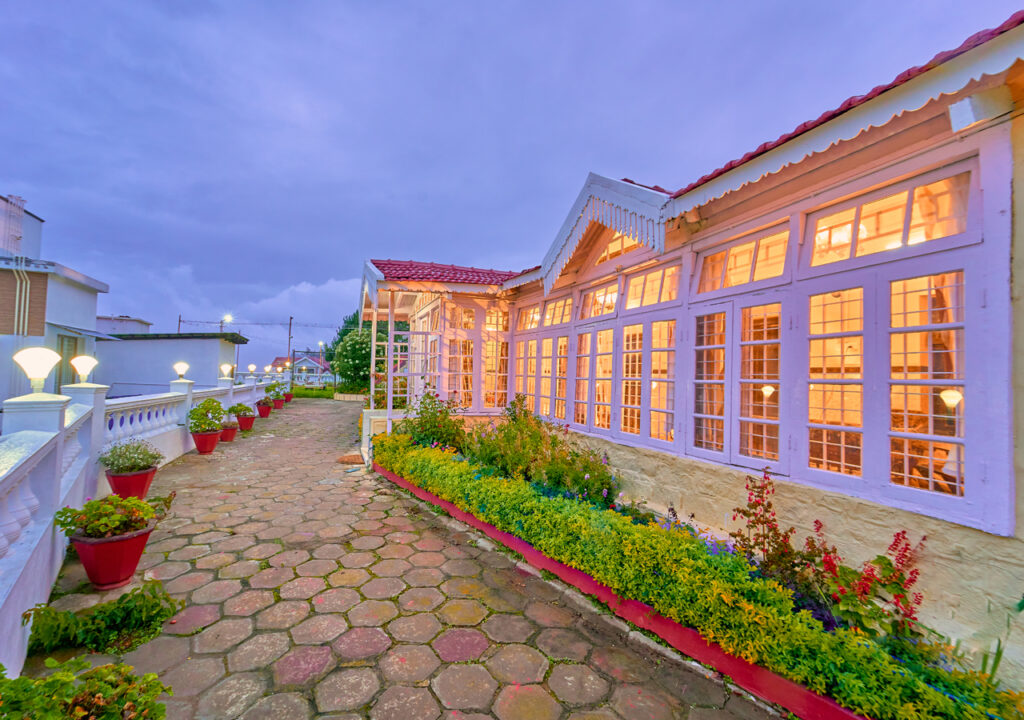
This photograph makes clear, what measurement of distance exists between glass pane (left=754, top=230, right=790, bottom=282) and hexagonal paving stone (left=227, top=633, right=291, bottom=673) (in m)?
5.20

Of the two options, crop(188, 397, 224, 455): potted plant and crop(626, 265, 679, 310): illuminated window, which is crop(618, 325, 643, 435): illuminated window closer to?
crop(626, 265, 679, 310): illuminated window

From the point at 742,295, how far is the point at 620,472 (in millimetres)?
2804

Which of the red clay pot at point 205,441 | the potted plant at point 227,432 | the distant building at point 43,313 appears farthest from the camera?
the distant building at point 43,313

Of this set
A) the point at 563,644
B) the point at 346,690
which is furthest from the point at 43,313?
the point at 563,644

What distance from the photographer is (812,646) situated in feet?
7.48

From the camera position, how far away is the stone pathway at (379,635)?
7.63 feet

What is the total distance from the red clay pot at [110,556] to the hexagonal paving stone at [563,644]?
3.47m

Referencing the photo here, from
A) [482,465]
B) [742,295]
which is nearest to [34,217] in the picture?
[482,465]

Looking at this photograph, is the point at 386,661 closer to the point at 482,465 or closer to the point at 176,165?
the point at 482,465

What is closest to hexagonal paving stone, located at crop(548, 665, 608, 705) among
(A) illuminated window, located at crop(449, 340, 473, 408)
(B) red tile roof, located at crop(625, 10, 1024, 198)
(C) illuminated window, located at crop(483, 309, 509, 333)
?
(B) red tile roof, located at crop(625, 10, 1024, 198)

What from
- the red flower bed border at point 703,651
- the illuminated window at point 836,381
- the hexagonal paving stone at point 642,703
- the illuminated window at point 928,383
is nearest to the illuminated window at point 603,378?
the red flower bed border at point 703,651

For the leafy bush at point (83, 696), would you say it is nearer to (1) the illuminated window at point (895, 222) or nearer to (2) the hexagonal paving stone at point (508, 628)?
(2) the hexagonal paving stone at point (508, 628)

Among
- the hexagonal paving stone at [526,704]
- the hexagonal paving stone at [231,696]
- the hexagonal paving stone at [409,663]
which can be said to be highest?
the hexagonal paving stone at [231,696]

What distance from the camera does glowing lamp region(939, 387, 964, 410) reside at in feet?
8.98
